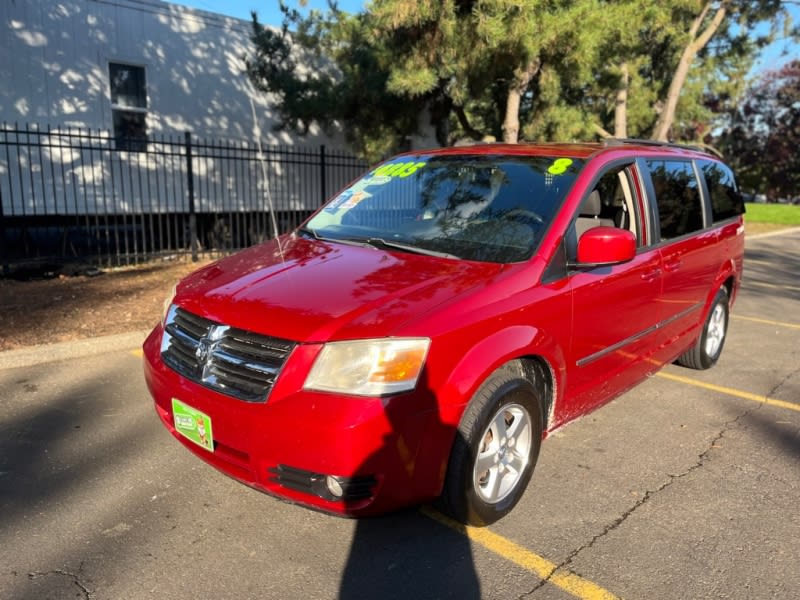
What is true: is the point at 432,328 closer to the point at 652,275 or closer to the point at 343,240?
the point at 343,240

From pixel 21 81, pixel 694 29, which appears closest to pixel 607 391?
pixel 21 81

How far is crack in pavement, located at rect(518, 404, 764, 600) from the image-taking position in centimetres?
271

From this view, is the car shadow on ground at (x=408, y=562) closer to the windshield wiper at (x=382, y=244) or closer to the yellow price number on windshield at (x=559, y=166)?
the windshield wiper at (x=382, y=244)

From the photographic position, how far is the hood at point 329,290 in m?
2.64

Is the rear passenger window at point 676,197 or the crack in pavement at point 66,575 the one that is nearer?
the crack in pavement at point 66,575

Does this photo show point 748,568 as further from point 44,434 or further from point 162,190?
point 162,190

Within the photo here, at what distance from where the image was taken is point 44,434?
3.96 meters

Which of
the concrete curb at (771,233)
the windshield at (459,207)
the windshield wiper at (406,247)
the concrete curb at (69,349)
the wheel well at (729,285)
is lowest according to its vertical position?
the concrete curb at (69,349)

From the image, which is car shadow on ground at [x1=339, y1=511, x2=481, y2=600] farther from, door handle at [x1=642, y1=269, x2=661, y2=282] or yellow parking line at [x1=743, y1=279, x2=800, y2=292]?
yellow parking line at [x1=743, y1=279, x2=800, y2=292]

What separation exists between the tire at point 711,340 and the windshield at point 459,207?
2.40m

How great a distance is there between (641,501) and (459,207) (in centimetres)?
188

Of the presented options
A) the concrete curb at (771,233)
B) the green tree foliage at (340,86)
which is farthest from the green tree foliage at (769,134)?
the green tree foliage at (340,86)

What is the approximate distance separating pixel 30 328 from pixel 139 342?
1.08 meters

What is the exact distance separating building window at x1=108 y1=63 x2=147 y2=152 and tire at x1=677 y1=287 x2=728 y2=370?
34.4 ft
